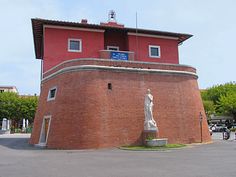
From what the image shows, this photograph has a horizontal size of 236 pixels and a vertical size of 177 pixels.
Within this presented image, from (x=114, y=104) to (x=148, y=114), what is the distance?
2.52m

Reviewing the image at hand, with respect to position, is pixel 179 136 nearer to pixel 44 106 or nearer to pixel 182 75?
pixel 182 75

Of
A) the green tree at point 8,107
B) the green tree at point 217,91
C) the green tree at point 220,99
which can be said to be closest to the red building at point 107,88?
the green tree at point 8,107

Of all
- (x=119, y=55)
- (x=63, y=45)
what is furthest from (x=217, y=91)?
(x=63, y=45)

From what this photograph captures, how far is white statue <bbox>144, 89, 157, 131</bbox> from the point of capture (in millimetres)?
23734

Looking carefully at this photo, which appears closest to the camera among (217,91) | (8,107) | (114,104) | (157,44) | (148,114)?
(148,114)

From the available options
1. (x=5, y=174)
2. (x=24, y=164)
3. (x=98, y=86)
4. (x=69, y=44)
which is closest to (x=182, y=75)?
(x=98, y=86)

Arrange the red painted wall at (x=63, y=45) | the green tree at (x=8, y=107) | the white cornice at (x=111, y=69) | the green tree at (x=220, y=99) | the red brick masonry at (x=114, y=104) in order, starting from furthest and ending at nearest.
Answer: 1. the green tree at (x=220, y=99)
2. the green tree at (x=8, y=107)
3. the red painted wall at (x=63, y=45)
4. the white cornice at (x=111, y=69)
5. the red brick masonry at (x=114, y=104)

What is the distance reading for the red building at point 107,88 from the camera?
23.5m

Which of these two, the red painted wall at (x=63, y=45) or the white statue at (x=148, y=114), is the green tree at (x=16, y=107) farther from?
the white statue at (x=148, y=114)

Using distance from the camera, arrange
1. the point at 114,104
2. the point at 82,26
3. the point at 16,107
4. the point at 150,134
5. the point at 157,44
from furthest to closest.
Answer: the point at 16,107
the point at 157,44
the point at 82,26
the point at 114,104
the point at 150,134

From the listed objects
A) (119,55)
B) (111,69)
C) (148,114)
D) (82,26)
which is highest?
(82,26)

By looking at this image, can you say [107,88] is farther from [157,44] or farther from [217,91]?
[217,91]

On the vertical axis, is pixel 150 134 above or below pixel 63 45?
below

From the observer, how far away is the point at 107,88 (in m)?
24.5
